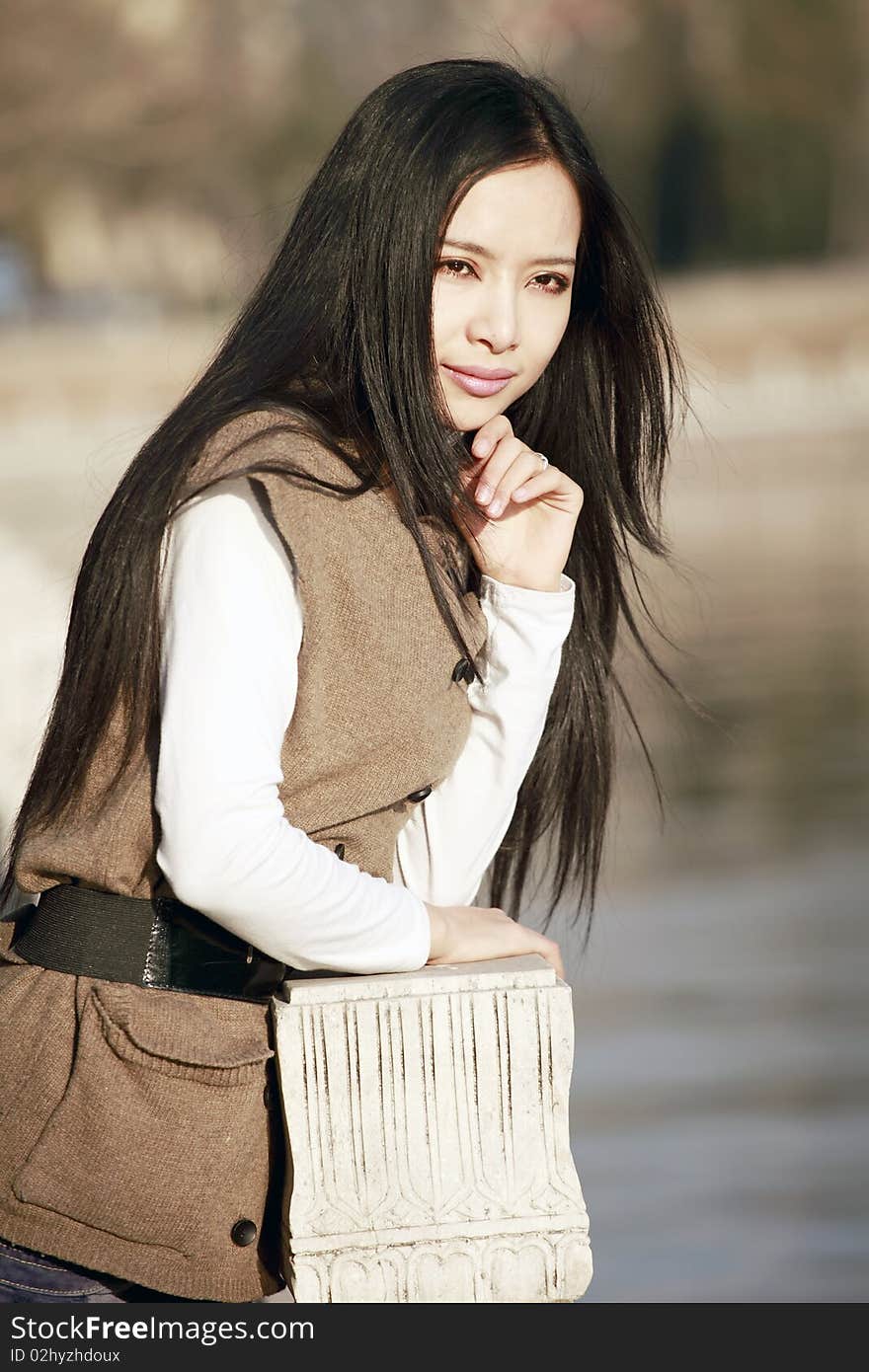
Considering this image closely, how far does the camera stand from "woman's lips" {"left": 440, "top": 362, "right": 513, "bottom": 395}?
5.08ft

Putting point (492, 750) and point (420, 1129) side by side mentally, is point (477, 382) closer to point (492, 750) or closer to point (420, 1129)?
point (492, 750)

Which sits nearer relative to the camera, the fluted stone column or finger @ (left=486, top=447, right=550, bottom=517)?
the fluted stone column

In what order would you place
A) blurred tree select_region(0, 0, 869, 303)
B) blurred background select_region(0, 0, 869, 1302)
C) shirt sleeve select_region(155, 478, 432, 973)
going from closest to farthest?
shirt sleeve select_region(155, 478, 432, 973) → blurred background select_region(0, 0, 869, 1302) → blurred tree select_region(0, 0, 869, 303)

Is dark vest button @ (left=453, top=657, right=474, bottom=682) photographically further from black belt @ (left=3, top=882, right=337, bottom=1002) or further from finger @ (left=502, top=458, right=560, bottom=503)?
black belt @ (left=3, top=882, right=337, bottom=1002)

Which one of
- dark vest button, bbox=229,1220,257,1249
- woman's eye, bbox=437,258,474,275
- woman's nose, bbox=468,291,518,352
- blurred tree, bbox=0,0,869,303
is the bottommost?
dark vest button, bbox=229,1220,257,1249

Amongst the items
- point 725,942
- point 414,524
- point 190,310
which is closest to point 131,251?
point 190,310

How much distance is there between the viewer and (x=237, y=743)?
1298 mm

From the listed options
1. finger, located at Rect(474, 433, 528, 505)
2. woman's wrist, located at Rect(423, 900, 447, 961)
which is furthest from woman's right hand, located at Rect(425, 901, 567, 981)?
finger, located at Rect(474, 433, 528, 505)

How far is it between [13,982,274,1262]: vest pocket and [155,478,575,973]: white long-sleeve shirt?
0.11 meters

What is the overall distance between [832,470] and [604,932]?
44.3 feet

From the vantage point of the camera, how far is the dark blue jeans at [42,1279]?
139 cm

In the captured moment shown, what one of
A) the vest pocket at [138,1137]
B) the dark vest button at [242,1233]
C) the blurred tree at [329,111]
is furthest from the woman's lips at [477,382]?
the blurred tree at [329,111]

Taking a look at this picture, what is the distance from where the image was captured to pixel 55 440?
1764 cm

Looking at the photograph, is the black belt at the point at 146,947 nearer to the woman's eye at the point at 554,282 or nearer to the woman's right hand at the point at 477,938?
the woman's right hand at the point at 477,938
